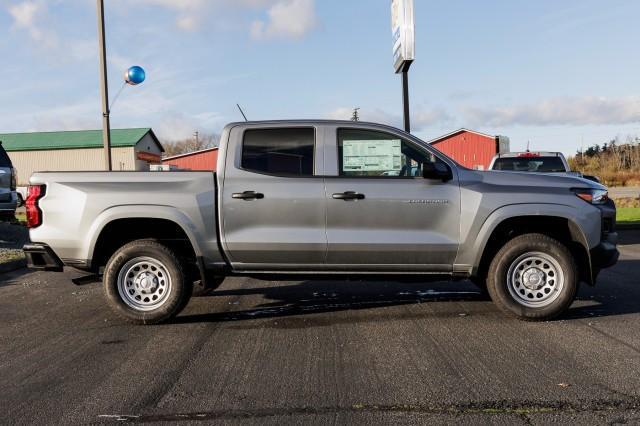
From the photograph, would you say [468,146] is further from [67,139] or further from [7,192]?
[7,192]

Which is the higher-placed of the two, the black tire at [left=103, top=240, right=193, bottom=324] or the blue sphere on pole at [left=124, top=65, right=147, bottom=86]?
the blue sphere on pole at [left=124, top=65, right=147, bottom=86]

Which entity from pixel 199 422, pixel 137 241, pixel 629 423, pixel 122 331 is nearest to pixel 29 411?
pixel 199 422

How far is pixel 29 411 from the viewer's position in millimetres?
3650

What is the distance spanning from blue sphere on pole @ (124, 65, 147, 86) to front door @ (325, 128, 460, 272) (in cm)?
996

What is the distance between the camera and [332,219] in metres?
5.78

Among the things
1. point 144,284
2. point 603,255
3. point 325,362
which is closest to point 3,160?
point 144,284

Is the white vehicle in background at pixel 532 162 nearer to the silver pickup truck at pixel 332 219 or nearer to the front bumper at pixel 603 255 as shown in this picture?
the silver pickup truck at pixel 332 219

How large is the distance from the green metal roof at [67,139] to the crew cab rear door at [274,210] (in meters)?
49.4

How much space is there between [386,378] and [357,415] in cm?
72

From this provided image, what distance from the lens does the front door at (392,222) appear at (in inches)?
226

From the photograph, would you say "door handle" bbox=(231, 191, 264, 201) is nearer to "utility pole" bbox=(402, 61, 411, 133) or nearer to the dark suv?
"utility pole" bbox=(402, 61, 411, 133)

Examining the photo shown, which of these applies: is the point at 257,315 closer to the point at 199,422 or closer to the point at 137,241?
the point at 137,241

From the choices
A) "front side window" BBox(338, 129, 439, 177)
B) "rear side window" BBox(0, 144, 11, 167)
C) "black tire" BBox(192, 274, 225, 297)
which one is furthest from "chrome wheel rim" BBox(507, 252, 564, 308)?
"rear side window" BBox(0, 144, 11, 167)

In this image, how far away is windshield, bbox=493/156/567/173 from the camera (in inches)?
456
